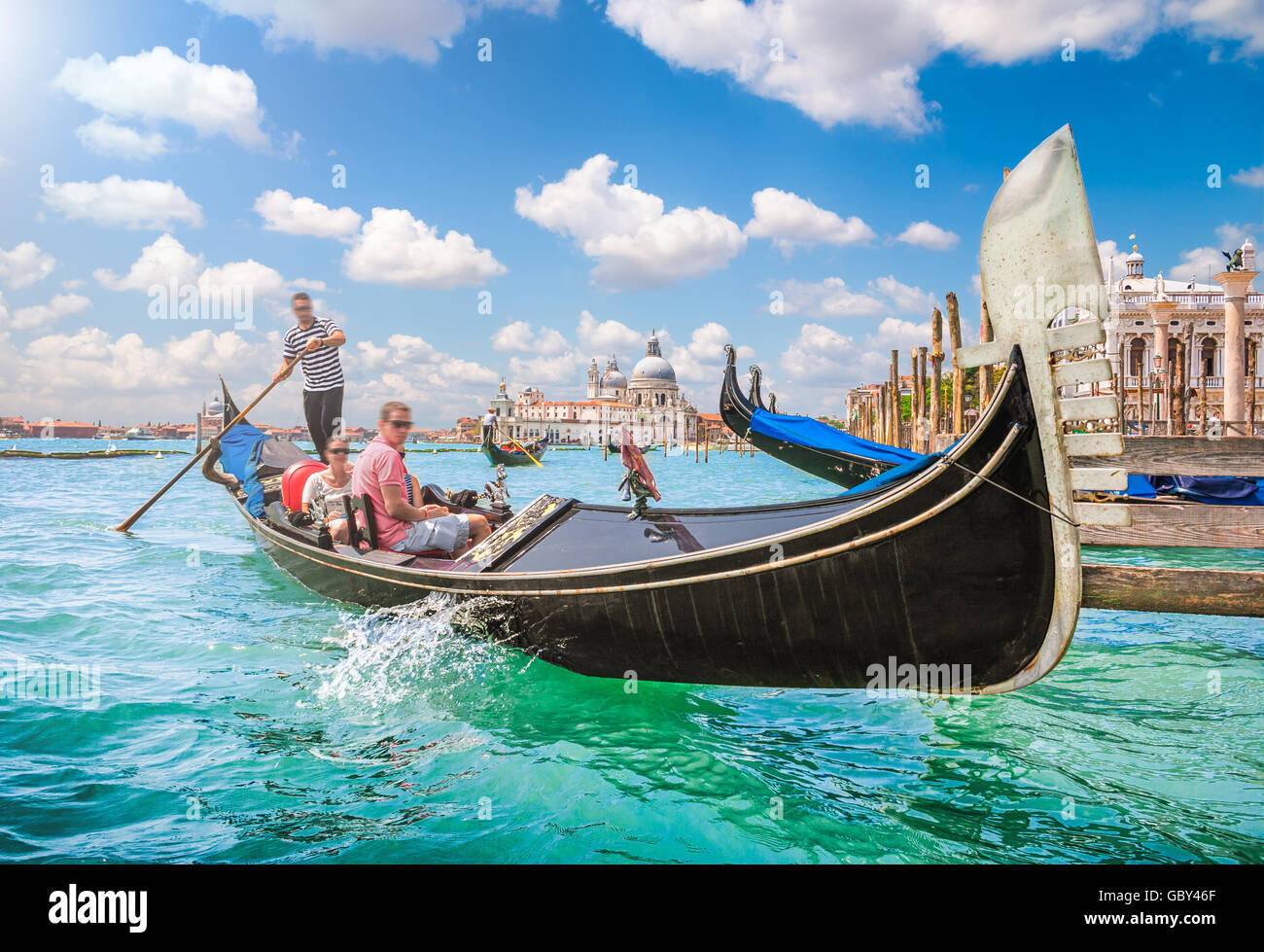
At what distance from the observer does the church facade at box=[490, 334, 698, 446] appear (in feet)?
296

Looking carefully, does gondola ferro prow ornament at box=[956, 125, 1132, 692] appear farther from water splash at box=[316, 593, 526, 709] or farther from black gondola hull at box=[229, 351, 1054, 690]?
water splash at box=[316, 593, 526, 709]

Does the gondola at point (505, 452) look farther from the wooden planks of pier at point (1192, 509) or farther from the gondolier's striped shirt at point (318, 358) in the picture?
the wooden planks of pier at point (1192, 509)

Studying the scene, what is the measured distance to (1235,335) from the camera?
10.8m

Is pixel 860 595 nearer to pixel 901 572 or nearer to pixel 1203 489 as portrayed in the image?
pixel 901 572

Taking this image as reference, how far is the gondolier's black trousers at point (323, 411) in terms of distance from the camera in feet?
18.4

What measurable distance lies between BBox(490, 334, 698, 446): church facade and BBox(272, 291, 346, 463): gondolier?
259 feet

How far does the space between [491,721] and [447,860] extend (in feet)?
3.16

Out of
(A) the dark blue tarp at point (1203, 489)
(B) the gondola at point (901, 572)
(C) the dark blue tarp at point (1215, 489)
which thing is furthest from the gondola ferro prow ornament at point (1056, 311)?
(C) the dark blue tarp at point (1215, 489)

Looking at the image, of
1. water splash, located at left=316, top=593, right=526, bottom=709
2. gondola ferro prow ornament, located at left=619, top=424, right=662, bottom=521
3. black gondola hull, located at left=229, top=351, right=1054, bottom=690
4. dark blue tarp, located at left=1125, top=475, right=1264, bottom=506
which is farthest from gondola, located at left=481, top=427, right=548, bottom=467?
black gondola hull, located at left=229, top=351, right=1054, bottom=690

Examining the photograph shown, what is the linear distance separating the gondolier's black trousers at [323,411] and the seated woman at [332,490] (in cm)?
31
